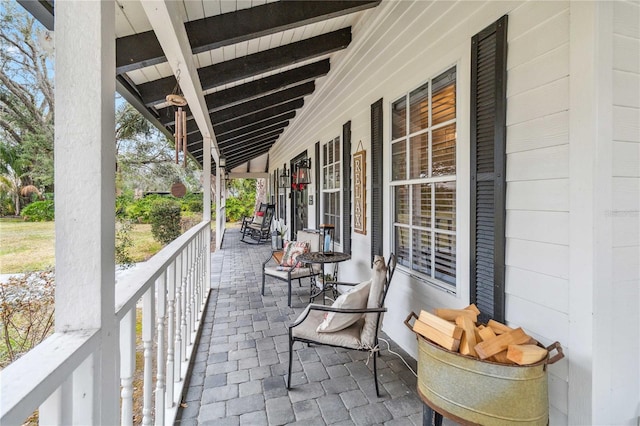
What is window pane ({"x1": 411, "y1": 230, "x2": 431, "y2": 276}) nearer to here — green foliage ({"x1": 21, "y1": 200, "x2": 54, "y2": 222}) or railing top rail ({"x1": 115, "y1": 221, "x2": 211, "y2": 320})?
railing top rail ({"x1": 115, "y1": 221, "x2": 211, "y2": 320})

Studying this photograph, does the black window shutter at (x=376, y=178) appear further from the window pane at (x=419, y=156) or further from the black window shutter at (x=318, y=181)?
the black window shutter at (x=318, y=181)

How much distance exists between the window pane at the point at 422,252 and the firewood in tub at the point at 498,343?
3.57ft

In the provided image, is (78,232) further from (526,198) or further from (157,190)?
(157,190)

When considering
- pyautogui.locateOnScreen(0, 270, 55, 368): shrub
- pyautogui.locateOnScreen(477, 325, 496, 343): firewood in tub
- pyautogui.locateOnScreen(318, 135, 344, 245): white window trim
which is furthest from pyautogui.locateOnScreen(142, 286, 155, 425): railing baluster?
pyautogui.locateOnScreen(318, 135, 344, 245): white window trim

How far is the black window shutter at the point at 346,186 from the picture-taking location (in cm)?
405

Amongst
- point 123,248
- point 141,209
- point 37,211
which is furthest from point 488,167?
point 141,209

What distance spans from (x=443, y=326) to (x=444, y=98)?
1.63 m

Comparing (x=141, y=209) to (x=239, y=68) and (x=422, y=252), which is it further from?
(x=422, y=252)

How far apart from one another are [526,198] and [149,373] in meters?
2.09

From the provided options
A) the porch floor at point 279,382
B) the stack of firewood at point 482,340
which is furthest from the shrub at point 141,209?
the stack of firewood at point 482,340

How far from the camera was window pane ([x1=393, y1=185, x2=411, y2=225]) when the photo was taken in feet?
9.26

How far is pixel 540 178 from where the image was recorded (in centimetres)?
155

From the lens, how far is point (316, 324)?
2.41 metres

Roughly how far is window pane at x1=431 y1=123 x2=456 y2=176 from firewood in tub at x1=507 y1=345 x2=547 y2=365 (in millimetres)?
1213
